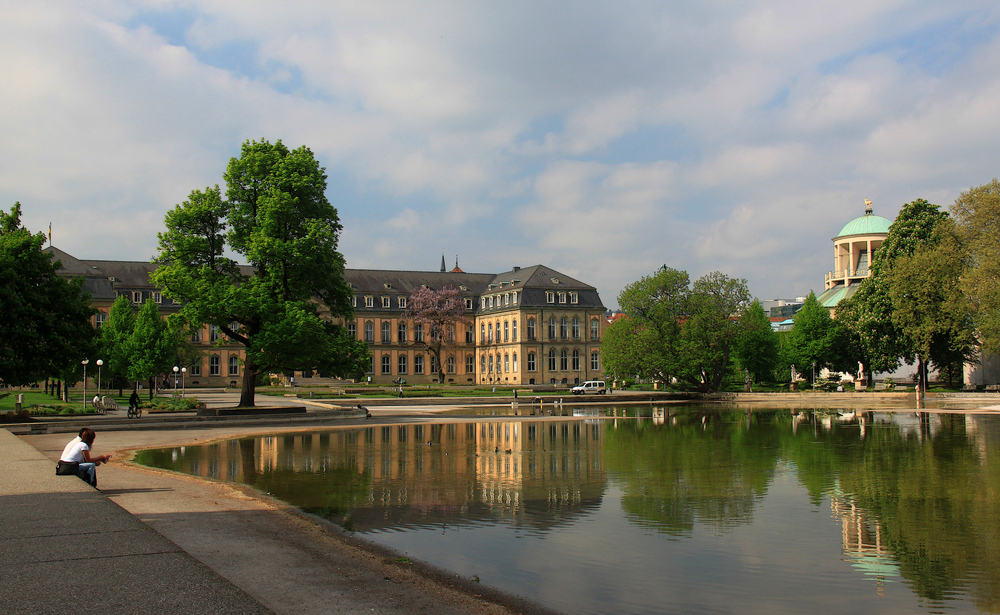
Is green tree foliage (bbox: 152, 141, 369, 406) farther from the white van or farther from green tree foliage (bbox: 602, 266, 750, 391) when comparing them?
the white van

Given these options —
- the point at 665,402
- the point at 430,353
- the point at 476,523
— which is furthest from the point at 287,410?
the point at 430,353

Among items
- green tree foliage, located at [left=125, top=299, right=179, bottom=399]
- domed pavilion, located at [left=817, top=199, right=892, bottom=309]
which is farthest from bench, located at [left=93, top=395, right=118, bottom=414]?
domed pavilion, located at [left=817, top=199, right=892, bottom=309]

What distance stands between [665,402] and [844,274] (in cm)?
6661

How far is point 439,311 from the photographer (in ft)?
335

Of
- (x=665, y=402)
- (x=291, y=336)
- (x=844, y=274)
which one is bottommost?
(x=665, y=402)

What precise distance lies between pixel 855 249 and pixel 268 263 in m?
102

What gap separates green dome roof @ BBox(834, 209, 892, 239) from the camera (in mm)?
114125

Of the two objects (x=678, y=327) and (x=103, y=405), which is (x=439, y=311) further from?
(x=103, y=405)

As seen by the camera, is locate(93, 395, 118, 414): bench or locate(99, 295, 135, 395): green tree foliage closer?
locate(93, 395, 118, 414): bench

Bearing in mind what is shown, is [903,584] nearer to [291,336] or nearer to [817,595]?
[817,595]

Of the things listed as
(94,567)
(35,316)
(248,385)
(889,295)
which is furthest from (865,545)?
(889,295)

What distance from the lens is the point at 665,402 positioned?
219ft

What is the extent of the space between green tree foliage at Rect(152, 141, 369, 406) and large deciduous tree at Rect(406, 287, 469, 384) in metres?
60.5

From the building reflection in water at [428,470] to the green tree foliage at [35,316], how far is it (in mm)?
13941
